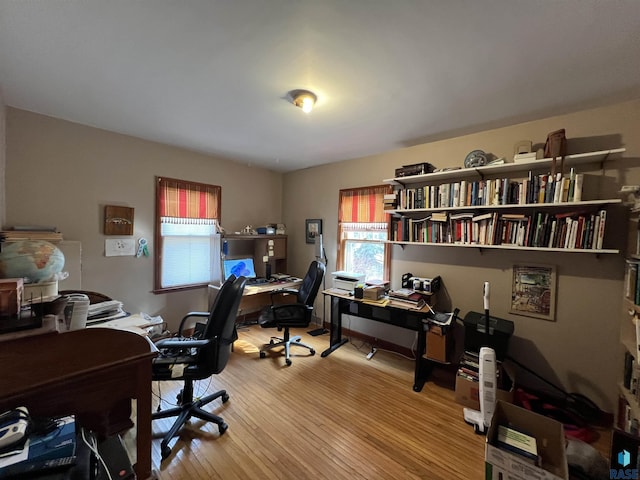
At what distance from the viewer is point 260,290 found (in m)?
3.45

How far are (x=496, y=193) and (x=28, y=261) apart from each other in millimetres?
3269

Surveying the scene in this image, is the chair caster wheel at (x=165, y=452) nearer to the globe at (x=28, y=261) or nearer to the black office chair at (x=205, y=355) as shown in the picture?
the black office chair at (x=205, y=355)

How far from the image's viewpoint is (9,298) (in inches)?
37.7

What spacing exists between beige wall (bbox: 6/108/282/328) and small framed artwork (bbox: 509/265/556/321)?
3.76m

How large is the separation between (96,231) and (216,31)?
8.29ft

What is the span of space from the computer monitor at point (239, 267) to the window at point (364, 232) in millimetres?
1370

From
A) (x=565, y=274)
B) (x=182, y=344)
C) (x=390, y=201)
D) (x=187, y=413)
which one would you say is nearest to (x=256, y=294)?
(x=187, y=413)

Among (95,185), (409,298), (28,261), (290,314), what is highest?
(95,185)

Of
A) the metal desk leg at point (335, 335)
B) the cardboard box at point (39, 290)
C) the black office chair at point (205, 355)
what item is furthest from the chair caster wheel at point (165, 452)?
the metal desk leg at point (335, 335)

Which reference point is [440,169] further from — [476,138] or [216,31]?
[216,31]

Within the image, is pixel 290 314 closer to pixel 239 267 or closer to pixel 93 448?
pixel 239 267

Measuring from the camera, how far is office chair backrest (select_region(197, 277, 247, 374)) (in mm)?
1867

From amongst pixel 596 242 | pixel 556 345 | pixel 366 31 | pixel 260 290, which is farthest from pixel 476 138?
pixel 260 290

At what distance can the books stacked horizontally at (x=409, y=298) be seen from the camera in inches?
108
